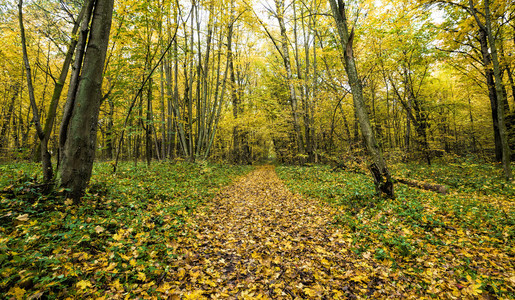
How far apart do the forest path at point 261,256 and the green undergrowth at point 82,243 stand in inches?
16.9

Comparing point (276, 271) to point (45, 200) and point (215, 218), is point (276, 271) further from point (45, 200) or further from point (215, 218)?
point (45, 200)

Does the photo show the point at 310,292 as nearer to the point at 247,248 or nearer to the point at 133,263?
the point at 247,248

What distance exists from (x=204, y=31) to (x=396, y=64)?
12.7 metres

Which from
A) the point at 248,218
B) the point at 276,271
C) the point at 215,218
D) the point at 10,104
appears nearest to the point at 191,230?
the point at 215,218

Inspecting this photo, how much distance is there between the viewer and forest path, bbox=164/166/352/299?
9.14ft

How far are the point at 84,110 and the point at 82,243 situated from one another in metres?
2.68

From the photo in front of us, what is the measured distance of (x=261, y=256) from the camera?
368 centimetres

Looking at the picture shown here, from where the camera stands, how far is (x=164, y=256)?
3.27m

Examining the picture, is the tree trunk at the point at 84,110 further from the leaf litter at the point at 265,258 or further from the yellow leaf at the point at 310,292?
the yellow leaf at the point at 310,292

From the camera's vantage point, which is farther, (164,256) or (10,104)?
(10,104)

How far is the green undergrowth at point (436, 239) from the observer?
273cm

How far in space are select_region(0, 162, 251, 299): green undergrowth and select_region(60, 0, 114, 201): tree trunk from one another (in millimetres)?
395

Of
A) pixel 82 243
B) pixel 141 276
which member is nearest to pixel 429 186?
pixel 141 276

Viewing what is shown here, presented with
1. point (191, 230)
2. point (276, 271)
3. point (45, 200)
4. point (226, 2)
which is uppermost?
point (226, 2)
